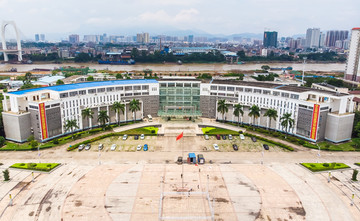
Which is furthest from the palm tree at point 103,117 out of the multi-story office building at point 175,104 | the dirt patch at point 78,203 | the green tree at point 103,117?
the dirt patch at point 78,203

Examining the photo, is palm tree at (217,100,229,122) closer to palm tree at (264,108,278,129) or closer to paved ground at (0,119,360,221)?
palm tree at (264,108,278,129)

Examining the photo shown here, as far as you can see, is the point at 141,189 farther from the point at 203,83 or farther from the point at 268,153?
the point at 203,83

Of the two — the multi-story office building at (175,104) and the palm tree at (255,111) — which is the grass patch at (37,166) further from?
the palm tree at (255,111)

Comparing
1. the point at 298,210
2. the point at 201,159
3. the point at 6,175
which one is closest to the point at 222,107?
the point at 201,159

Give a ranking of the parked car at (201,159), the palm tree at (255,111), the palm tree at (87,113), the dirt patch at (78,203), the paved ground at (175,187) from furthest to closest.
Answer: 1. the palm tree at (255,111)
2. the palm tree at (87,113)
3. the parked car at (201,159)
4. the dirt patch at (78,203)
5. the paved ground at (175,187)

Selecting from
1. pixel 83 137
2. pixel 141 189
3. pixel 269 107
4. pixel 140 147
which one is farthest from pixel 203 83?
pixel 141 189
